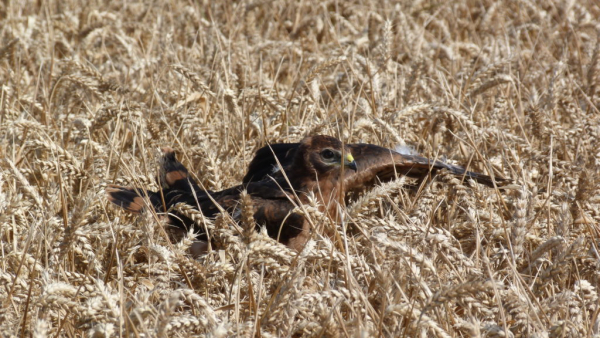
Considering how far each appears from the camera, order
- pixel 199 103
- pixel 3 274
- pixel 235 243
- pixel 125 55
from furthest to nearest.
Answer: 1. pixel 125 55
2. pixel 199 103
3. pixel 235 243
4. pixel 3 274

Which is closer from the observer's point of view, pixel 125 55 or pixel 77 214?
pixel 77 214

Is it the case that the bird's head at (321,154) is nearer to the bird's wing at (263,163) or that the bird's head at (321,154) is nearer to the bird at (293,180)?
the bird at (293,180)

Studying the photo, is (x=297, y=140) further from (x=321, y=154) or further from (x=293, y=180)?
(x=321, y=154)

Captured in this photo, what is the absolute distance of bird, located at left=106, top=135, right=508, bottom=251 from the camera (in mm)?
3836

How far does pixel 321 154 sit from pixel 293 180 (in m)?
0.30

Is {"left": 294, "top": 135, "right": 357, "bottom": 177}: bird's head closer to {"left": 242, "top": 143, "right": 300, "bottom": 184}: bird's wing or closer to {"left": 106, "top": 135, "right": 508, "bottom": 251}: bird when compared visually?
{"left": 106, "top": 135, "right": 508, "bottom": 251}: bird

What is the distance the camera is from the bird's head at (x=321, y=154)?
13.1 ft

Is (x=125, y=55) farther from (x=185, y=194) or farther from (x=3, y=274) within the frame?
(x=3, y=274)

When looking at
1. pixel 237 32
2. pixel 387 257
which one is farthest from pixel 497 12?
pixel 387 257

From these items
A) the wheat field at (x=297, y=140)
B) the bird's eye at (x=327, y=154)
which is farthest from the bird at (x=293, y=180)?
the wheat field at (x=297, y=140)

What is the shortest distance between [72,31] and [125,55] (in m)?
0.60

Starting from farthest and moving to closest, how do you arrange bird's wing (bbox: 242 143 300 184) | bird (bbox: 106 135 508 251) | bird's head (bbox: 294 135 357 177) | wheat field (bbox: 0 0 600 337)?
bird's wing (bbox: 242 143 300 184) → bird's head (bbox: 294 135 357 177) → bird (bbox: 106 135 508 251) → wheat field (bbox: 0 0 600 337)

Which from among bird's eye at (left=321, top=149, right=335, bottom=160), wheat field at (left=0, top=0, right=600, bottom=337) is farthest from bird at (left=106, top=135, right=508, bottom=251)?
wheat field at (left=0, top=0, right=600, bottom=337)

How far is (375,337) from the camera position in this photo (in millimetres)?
2369
